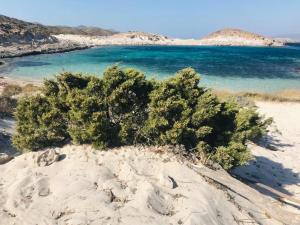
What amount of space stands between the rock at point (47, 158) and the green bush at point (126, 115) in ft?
2.53

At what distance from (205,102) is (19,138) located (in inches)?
216

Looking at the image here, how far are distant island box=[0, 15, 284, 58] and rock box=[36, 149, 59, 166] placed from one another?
6186cm

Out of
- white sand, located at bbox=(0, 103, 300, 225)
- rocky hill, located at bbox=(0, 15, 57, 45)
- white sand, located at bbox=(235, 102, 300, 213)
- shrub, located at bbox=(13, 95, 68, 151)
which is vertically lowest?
rocky hill, located at bbox=(0, 15, 57, 45)

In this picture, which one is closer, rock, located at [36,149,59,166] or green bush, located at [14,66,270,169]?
rock, located at [36,149,59,166]

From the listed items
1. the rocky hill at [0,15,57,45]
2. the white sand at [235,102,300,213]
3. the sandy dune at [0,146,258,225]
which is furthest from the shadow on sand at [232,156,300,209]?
the rocky hill at [0,15,57,45]

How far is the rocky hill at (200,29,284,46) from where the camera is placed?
156750mm

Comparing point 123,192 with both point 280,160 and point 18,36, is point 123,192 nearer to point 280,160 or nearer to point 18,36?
point 280,160

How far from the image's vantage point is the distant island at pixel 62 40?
273ft

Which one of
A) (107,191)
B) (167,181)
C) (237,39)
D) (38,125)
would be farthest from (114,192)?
(237,39)

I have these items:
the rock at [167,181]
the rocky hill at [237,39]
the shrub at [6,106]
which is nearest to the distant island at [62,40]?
the rocky hill at [237,39]

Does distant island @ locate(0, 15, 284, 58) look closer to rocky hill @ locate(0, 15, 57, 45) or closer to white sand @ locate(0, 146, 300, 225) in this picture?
rocky hill @ locate(0, 15, 57, 45)

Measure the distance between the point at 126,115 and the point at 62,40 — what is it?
107 metres

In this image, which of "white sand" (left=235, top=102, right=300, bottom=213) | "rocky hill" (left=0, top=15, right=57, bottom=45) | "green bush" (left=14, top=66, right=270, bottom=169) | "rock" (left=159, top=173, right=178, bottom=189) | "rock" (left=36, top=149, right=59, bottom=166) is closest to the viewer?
"rock" (left=159, top=173, right=178, bottom=189)

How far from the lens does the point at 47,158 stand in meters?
10.0
